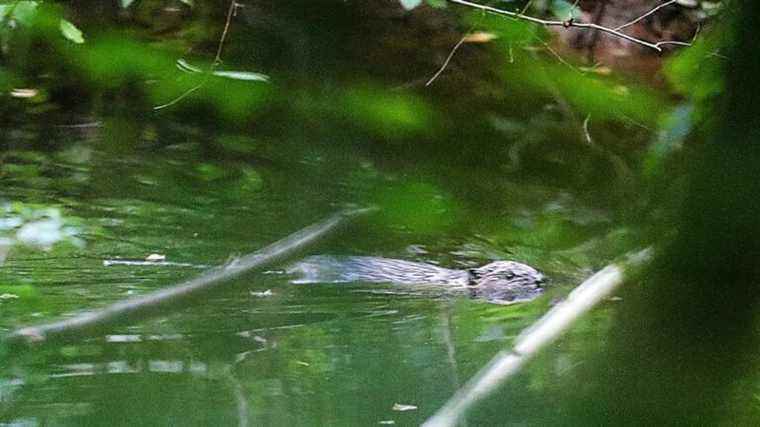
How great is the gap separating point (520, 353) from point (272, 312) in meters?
0.37

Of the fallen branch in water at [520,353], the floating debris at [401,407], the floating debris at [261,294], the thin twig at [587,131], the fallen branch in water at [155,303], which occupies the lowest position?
the floating debris at [261,294]

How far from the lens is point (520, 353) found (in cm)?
65

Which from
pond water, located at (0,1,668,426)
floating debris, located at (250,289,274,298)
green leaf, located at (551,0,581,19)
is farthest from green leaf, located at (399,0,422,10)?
floating debris, located at (250,289,274,298)

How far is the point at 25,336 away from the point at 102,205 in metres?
0.96

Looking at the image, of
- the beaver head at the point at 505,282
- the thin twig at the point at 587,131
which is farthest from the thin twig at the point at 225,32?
the beaver head at the point at 505,282

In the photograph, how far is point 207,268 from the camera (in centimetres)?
98

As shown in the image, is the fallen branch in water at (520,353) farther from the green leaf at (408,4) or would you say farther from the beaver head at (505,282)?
the beaver head at (505,282)

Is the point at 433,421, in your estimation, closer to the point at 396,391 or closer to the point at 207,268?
the point at 396,391

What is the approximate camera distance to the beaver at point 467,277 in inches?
56.4

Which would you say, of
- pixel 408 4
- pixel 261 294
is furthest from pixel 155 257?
pixel 408 4

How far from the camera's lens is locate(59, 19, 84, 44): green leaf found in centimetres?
49

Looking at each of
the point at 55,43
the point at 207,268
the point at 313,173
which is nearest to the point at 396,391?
the point at 313,173

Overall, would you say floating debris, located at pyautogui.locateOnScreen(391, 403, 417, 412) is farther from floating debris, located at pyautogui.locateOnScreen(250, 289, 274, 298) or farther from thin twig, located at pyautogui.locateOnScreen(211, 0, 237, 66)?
floating debris, located at pyautogui.locateOnScreen(250, 289, 274, 298)

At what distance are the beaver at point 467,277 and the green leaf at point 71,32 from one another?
→ 0.71m
